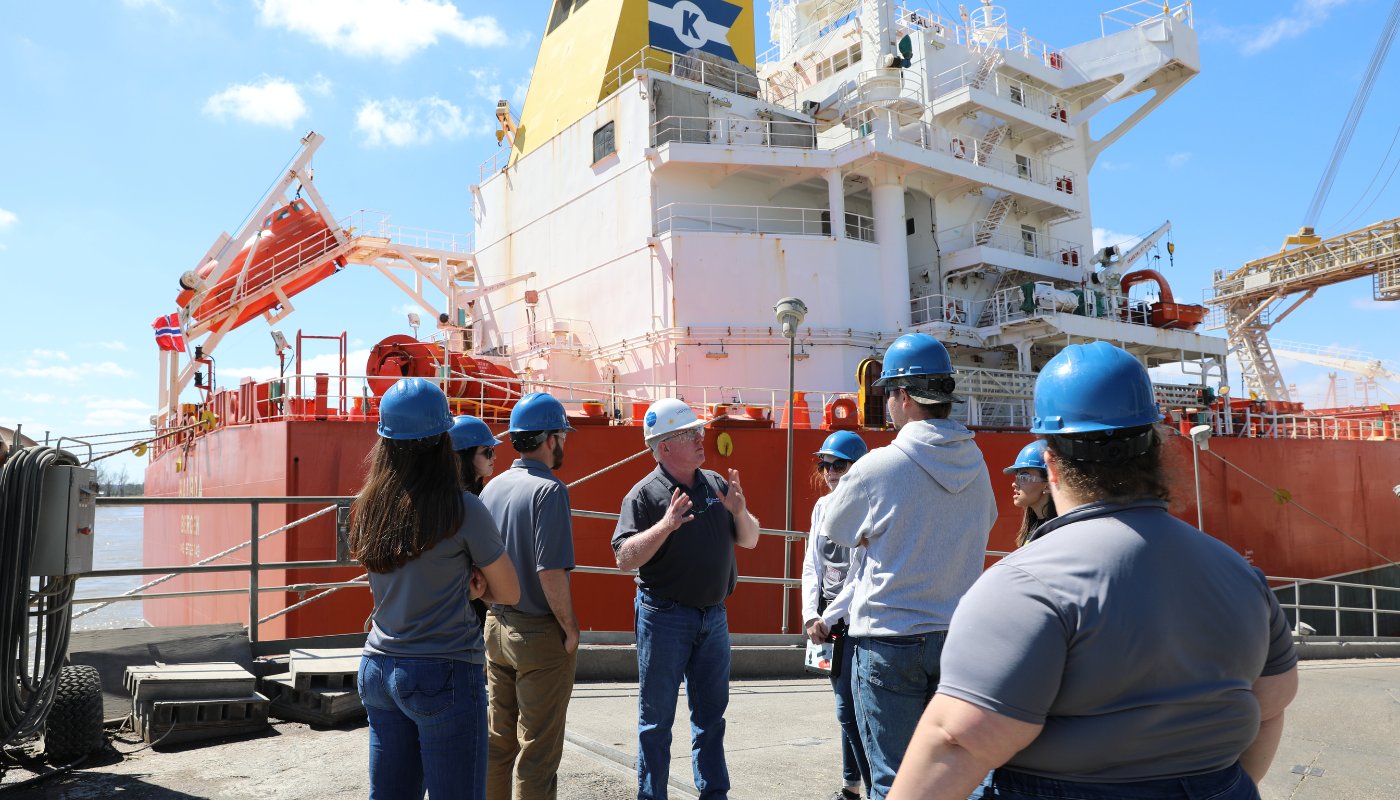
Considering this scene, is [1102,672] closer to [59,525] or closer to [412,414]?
[412,414]

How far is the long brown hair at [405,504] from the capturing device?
2.55 metres

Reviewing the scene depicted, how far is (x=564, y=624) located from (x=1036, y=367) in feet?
49.0

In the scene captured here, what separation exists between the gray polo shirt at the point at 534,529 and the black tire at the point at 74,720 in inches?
94.6

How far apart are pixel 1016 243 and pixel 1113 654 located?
17429mm

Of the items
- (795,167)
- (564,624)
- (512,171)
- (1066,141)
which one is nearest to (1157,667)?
(564,624)

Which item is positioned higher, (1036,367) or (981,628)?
(1036,367)

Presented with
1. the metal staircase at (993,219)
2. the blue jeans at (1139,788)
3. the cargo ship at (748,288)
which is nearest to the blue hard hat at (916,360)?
the blue jeans at (1139,788)

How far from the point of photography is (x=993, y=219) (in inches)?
667

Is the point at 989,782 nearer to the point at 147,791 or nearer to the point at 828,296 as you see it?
the point at 147,791

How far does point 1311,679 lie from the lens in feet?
25.7

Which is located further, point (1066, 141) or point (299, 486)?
point (1066, 141)

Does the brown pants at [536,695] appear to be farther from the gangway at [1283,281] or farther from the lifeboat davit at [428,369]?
the gangway at [1283,281]

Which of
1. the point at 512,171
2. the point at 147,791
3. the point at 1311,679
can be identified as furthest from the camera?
the point at 512,171

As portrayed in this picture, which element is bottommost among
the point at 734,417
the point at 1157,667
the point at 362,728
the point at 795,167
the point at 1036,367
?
the point at 362,728
